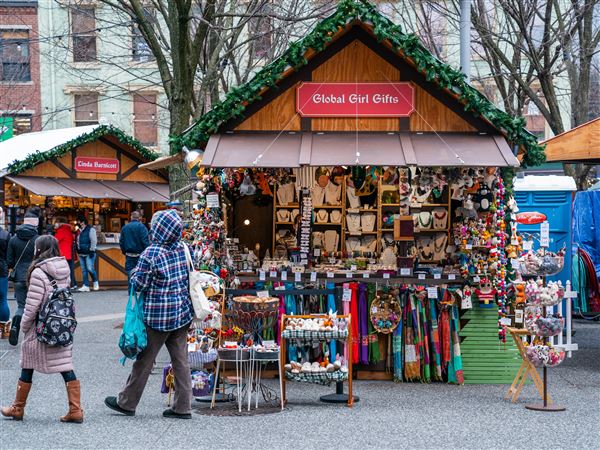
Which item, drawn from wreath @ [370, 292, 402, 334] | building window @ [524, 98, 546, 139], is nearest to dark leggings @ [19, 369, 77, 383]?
wreath @ [370, 292, 402, 334]

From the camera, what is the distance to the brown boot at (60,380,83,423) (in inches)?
332

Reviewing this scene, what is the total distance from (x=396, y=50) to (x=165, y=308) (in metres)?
4.27

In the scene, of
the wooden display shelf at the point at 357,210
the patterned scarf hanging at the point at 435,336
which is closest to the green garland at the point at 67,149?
the wooden display shelf at the point at 357,210

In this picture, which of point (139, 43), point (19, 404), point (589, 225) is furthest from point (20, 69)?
point (19, 404)

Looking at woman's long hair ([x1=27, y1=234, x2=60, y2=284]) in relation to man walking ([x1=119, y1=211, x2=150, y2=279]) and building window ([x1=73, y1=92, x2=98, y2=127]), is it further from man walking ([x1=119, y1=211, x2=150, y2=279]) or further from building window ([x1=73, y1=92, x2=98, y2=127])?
building window ([x1=73, y1=92, x2=98, y2=127])

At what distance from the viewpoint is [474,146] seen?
10.8 metres

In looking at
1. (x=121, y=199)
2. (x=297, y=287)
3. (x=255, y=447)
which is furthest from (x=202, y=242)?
(x=121, y=199)

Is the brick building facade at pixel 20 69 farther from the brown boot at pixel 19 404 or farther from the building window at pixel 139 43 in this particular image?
the brown boot at pixel 19 404

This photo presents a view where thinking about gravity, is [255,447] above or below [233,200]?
below

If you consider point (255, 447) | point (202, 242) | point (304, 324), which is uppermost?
point (202, 242)

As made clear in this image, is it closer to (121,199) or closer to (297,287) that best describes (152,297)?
(297,287)

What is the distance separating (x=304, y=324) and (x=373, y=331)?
161 centimetres

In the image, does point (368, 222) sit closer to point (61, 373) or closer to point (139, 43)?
point (61, 373)

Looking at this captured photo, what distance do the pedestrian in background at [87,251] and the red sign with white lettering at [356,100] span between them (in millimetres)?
11725
